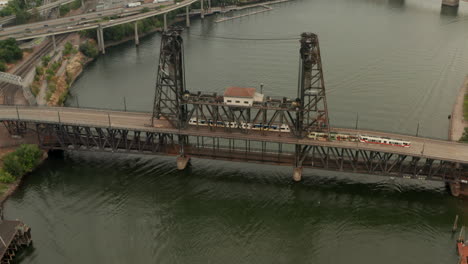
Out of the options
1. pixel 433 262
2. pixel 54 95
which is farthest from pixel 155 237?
pixel 54 95

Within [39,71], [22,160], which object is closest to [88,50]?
[39,71]

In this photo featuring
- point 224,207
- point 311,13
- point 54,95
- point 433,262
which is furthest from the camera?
point 311,13

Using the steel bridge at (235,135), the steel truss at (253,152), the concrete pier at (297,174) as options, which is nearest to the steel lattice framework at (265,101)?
the steel bridge at (235,135)

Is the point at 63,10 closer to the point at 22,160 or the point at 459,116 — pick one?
the point at 22,160

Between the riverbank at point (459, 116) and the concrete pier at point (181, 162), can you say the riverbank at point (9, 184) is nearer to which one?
the concrete pier at point (181, 162)

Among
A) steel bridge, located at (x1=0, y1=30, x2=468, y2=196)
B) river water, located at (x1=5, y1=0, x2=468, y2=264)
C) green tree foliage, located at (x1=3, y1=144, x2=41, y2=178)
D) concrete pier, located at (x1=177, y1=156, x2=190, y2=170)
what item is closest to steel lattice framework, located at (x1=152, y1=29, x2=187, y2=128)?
steel bridge, located at (x1=0, y1=30, x2=468, y2=196)

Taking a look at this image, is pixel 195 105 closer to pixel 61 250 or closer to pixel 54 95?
pixel 61 250
